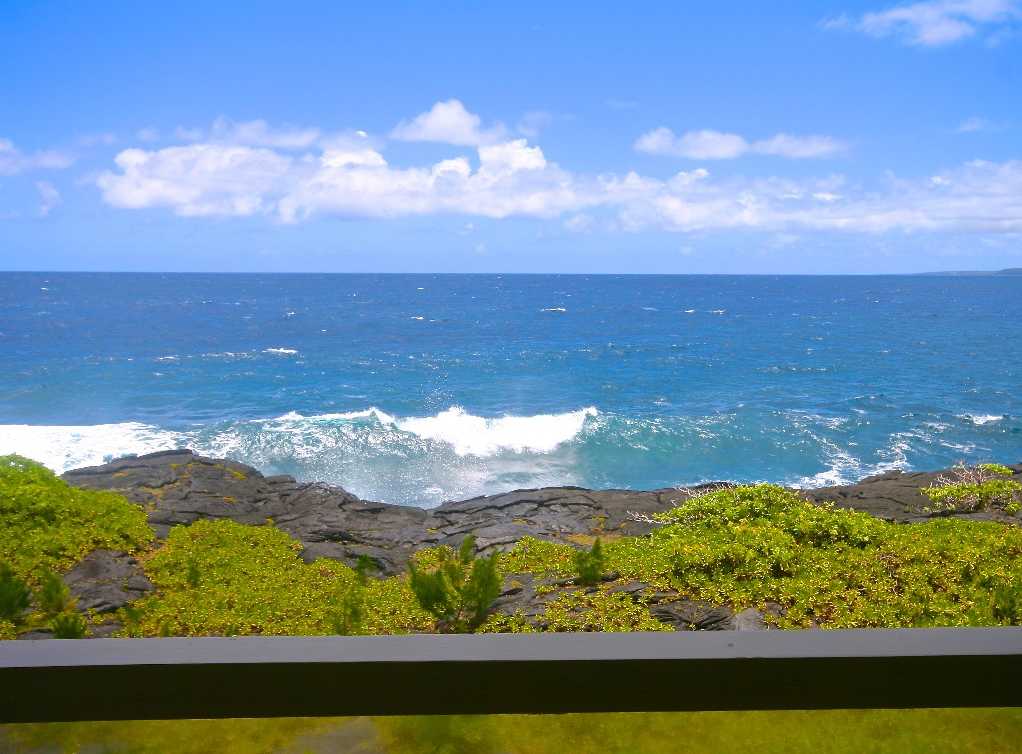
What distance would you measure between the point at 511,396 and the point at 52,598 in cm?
3082

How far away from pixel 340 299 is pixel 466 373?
65.7 metres

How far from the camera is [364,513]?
15.1 metres

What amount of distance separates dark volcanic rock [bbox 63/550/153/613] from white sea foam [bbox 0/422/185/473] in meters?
14.5

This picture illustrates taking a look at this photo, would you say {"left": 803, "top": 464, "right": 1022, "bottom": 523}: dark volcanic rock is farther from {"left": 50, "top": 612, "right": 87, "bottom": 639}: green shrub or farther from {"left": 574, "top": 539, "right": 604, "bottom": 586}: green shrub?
{"left": 50, "top": 612, "right": 87, "bottom": 639}: green shrub

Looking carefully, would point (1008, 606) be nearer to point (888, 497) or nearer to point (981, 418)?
point (888, 497)

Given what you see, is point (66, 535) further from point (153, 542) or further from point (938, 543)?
point (938, 543)

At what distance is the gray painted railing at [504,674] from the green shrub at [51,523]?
638 cm

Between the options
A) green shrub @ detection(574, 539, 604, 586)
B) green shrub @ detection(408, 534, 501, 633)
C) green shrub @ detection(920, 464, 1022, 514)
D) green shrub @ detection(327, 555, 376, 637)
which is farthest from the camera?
green shrub @ detection(920, 464, 1022, 514)

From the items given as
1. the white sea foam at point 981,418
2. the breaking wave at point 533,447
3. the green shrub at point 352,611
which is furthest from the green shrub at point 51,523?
the white sea foam at point 981,418

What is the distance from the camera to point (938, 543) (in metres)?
7.19

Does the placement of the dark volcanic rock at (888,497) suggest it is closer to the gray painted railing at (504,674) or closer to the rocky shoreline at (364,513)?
the rocky shoreline at (364,513)

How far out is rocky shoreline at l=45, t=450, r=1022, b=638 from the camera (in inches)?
341

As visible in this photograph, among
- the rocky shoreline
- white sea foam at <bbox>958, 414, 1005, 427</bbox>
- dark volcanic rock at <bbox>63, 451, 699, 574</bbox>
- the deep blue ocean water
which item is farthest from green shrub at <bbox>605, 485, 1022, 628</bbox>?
white sea foam at <bbox>958, 414, 1005, 427</bbox>

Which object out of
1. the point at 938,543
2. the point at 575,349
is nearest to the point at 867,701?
the point at 938,543
